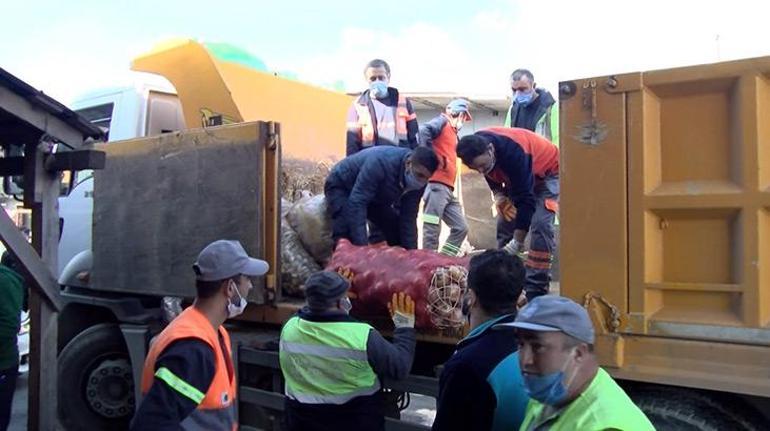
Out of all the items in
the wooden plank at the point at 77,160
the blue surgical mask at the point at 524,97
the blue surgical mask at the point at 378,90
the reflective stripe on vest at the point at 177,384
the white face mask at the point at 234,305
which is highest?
the blue surgical mask at the point at 378,90

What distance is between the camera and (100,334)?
557cm

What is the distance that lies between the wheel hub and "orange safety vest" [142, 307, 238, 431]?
3.20 metres

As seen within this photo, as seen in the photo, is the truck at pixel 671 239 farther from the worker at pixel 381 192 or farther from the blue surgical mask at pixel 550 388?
the blue surgical mask at pixel 550 388

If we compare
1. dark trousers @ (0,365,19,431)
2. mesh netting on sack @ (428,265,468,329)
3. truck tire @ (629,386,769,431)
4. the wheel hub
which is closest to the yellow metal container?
truck tire @ (629,386,769,431)

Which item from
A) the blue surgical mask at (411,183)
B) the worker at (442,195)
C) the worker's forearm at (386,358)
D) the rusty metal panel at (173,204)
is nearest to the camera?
the worker's forearm at (386,358)

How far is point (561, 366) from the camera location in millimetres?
1733

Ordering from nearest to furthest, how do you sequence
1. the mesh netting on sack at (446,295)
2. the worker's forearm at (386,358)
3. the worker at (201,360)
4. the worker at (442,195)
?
the worker at (201,360)
the worker's forearm at (386,358)
the mesh netting on sack at (446,295)
the worker at (442,195)

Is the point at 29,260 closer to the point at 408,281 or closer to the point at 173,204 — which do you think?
the point at 173,204

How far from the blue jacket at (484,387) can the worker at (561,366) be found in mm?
337

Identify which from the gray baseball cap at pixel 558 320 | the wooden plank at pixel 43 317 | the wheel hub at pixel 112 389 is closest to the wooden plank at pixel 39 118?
the wooden plank at pixel 43 317

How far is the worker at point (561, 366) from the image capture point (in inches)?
66.9

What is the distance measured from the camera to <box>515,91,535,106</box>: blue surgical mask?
5617 millimetres

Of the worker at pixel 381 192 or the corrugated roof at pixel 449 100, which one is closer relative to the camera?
the worker at pixel 381 192

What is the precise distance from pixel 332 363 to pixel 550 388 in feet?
5.50
